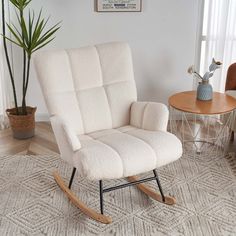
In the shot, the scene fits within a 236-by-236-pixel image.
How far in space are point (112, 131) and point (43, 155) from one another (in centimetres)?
78

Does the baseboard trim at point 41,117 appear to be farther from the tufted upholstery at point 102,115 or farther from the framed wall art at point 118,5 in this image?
the tufted upholstery at point 102,115

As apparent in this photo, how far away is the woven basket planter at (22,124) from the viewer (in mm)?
3166

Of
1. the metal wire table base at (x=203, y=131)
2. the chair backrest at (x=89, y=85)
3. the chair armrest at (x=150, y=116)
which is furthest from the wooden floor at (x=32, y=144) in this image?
the chair armrest at (x=150, y=116)

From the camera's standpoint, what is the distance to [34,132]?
334cm

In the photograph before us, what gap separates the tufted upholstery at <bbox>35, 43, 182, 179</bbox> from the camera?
203 centimetres

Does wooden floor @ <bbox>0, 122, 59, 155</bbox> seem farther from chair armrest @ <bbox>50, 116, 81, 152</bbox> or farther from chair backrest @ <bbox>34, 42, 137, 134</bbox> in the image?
chair armrest @ <bbox>50, 116, 81, 152</bbox>

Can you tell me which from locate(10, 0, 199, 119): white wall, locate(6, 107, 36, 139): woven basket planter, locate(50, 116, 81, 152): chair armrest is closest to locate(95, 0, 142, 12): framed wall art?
locate(10, 0, 199, 119): white wall

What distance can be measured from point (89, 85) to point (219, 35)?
4.91ft

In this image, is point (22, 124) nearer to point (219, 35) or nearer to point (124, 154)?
point (124, 154)

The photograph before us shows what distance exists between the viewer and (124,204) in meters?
2.32

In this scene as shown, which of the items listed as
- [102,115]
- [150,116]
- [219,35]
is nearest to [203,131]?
[219,35]

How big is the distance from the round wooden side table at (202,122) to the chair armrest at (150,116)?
387mm

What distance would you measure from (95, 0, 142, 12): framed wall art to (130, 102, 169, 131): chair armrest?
3.79ft

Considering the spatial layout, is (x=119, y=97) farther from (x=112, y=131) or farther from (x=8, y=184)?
Result: (x=8, y=184)
